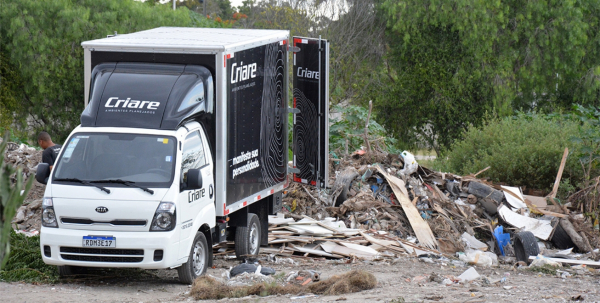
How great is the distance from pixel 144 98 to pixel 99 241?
1927mm

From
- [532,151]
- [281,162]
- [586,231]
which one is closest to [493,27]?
[532,151]

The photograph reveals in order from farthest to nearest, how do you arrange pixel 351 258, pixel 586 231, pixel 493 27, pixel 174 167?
pixel 493 27, pixel 586 231, pixel 351 258, pixel 174 167

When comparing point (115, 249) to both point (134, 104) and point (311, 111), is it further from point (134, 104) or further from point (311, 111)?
point (311, 111)

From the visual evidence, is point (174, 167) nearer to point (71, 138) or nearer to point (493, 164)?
point (71, 138)

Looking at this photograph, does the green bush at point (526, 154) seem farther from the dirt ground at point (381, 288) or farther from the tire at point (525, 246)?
the dirt ground at point (381, 288)

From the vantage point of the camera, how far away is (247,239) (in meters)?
10.7

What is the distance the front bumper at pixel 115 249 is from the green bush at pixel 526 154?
11.3m

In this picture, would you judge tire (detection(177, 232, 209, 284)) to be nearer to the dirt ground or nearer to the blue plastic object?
the dirt ground

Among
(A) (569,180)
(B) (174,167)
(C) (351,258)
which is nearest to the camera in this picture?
(B) (174,167)

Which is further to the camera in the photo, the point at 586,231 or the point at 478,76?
the point at 478,76

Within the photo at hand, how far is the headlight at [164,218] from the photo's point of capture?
27.7 ft

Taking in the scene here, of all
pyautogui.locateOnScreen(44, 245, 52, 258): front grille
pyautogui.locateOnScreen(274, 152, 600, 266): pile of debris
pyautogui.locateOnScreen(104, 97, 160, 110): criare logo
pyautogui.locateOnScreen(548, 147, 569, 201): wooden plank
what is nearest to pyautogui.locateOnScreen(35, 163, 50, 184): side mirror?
pyautogui.locateOnScreen(44, 245, 52, 258): front grille

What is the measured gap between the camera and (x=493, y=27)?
111 feet

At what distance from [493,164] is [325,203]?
A: 20.1 feet
